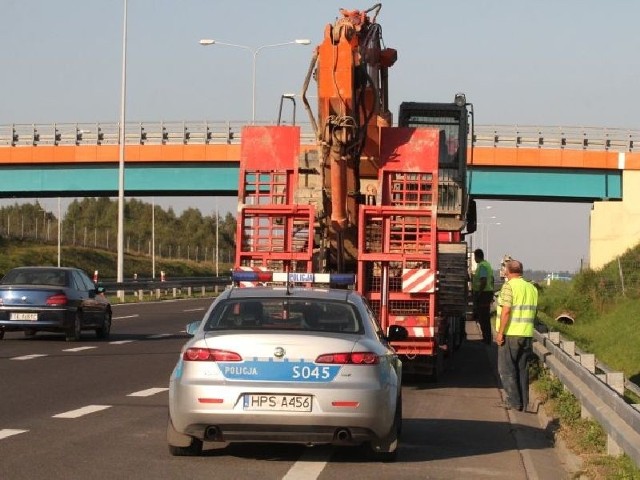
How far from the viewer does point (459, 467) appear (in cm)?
1145

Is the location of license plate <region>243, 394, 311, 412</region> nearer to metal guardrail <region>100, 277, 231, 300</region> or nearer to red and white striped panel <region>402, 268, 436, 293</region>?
red and white striped panel <region>402, 268, 436, 293</region>

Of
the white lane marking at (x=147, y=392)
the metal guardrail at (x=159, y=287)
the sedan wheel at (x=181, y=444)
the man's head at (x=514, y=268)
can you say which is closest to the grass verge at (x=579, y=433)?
the man's head at (x=514, y=268)

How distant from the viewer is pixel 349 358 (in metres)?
10.9

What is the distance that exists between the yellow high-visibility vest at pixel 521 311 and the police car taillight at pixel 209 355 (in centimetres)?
605

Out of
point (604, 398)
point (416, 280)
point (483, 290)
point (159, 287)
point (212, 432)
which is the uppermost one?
point (416, 280)

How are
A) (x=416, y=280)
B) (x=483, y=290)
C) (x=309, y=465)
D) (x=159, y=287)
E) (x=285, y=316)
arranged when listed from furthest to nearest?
(x=159, y=287) → (x=483, y=290) → (x=416, y=280) → (x=285, y=316) → (x=309, y=465)

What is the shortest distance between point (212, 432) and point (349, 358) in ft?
3.66

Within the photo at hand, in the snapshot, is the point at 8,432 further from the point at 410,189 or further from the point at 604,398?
the point at 410,189

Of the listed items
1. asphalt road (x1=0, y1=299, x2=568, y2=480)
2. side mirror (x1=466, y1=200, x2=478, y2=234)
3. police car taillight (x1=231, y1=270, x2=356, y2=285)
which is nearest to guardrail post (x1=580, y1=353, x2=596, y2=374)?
asphalt road (x1=0, y1=299, x2=568, y2=480)

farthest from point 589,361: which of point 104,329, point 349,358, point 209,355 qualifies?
point 104,329

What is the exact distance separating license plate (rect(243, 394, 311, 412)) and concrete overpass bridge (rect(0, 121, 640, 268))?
4561 centimetres

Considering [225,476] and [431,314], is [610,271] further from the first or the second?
[225,476]

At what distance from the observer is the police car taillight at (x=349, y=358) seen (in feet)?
35.8

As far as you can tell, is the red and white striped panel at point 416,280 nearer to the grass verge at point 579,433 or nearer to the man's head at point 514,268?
the grass verge at point 579,433
